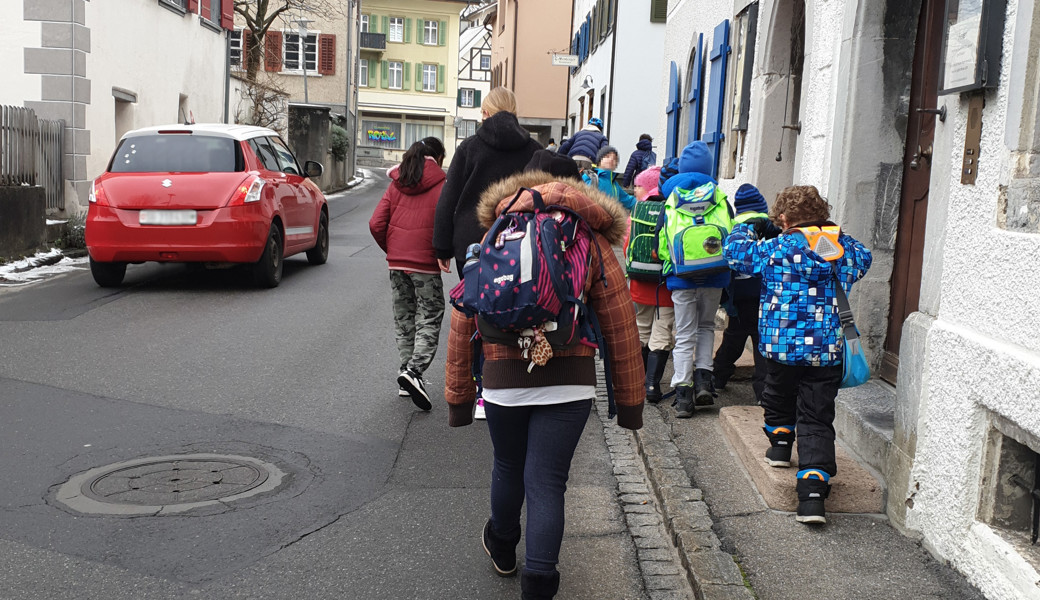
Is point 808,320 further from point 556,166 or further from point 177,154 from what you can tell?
point 177,154

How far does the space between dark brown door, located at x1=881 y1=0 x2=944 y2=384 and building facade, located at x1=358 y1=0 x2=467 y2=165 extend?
5975 cm

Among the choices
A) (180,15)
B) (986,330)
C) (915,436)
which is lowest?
(915,436)

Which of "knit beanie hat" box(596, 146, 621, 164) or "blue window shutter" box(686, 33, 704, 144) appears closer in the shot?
"knit beanie hat" box(596, 146, 621, 164)

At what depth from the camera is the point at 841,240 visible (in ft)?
15.4

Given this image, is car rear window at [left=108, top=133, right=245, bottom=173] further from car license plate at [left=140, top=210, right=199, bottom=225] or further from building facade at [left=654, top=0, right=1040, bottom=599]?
building facade at [left=654, top=0, right=1040, bottom=599]

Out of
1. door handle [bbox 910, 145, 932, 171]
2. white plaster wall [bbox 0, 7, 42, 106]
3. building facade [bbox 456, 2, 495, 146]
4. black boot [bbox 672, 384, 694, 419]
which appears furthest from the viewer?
building facade [bbox 456, 2, 495, 146]

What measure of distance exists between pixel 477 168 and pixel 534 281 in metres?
2.55

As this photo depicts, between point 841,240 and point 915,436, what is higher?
point 841,240

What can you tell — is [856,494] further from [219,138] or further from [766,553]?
[219,138]

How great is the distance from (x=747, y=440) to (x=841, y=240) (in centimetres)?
132

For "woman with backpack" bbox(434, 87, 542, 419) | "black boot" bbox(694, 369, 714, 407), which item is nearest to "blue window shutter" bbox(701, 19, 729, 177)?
"black boot" bbox(694, 369, 714, 407)

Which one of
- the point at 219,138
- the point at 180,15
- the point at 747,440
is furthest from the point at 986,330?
the point at 180,15

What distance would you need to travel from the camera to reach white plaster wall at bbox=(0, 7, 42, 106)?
→ 1591 cm

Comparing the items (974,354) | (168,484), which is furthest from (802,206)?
(168,484)
